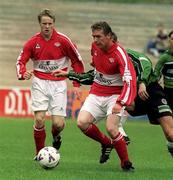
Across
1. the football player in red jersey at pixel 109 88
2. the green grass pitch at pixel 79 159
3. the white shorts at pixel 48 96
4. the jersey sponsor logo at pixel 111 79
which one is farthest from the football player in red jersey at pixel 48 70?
the jersey sponsor logo at pixel 111 79

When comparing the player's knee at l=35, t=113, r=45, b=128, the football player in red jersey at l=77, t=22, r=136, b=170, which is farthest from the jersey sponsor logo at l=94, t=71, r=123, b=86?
the player's knee at l=35, t=113, r=45, b=128

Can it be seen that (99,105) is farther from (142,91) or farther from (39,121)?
(39,121)

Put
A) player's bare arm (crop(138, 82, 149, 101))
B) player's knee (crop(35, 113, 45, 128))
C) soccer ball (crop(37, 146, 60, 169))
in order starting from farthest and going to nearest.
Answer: player's knee (crop(35, 113, 45, 128)), player's bare arm (crop(138, 82, 149, 101)), soccer ball (crop(37, 146, 60, 169))

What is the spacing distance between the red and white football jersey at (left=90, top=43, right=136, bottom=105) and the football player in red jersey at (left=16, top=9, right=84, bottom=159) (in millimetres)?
943

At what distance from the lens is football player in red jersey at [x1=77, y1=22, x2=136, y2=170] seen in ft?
35.0

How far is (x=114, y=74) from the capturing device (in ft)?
36.5

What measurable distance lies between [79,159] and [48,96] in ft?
4.20

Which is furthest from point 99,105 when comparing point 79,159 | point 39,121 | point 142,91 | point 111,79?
point 79,159

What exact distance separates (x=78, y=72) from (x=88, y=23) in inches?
989

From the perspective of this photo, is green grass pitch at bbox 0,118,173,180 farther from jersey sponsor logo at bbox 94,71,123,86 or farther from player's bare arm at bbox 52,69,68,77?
player's bare arm at bbox 52,69,68,77

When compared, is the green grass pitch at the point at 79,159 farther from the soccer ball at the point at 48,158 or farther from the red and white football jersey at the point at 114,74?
the red and white football jersey at the point at 114,74

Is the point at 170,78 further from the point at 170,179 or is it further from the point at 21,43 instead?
the point at 21,43

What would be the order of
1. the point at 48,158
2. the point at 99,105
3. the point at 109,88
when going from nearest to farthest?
the point at 48,158
the point at 109,88
the point at 99,105

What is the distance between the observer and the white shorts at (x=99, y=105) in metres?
11.3
